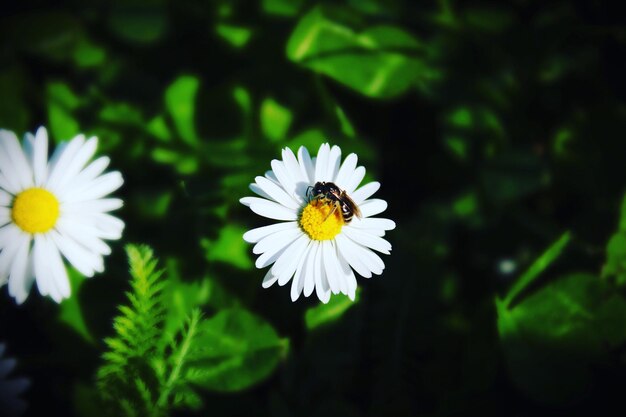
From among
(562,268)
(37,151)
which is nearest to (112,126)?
(37,151)

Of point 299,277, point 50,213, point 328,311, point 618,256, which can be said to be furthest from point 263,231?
point 618,256

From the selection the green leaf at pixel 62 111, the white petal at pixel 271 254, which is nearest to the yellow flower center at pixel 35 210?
the green leaf at pixel 62 111

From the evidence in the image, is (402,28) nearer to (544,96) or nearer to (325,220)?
(544,96)

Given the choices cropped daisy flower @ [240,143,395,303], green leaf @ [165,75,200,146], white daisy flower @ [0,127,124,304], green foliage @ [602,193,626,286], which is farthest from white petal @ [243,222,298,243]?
green foliage @ [602,193,626,286]

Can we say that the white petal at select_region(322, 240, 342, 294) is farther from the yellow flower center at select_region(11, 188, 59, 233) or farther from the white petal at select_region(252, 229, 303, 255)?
the yellow flower center at select_region(11, 188, 59, 233)

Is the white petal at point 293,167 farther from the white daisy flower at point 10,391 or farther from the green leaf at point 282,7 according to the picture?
the white daisy flower at point 10,391

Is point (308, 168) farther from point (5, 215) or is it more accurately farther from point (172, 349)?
point (5, 215)
